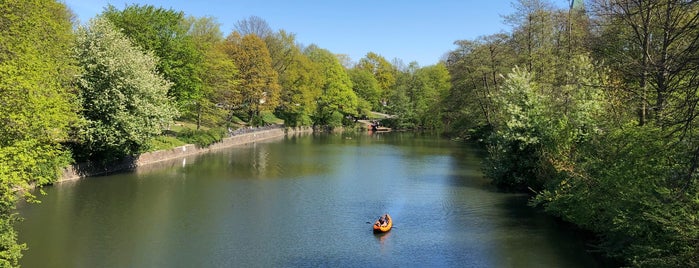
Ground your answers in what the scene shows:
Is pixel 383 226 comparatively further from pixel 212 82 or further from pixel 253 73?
pixel 253 73

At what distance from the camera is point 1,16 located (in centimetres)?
1905

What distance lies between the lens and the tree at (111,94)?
2908 cm

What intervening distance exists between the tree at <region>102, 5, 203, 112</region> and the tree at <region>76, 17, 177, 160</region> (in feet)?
22.1

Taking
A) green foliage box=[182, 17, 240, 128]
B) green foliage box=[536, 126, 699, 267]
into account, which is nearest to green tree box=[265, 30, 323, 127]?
green foliage box=[182, 17, 240, 128]

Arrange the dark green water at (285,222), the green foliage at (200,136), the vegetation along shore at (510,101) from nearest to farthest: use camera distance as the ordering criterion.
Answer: the vegetation along shore at (510,101) < the dark green water at (285,222) < the green foliage at (200,136)

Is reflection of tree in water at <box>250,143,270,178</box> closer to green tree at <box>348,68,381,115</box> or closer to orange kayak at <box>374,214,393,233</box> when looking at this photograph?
orange kayak at <box>374,214,393,233</box>

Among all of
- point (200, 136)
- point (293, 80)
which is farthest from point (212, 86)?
point (293, 80)

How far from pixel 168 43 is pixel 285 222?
26.0 meters

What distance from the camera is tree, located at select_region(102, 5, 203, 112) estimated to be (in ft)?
128

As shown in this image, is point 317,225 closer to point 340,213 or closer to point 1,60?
point 340,213

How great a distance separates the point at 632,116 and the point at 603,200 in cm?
489

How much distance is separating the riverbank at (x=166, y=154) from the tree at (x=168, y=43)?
3983 millimetres

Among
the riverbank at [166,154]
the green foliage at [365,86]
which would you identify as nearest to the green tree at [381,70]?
the green foliage at [365,86]

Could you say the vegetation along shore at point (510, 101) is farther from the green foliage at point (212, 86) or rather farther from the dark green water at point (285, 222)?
the dark green water at point (285, 222)
